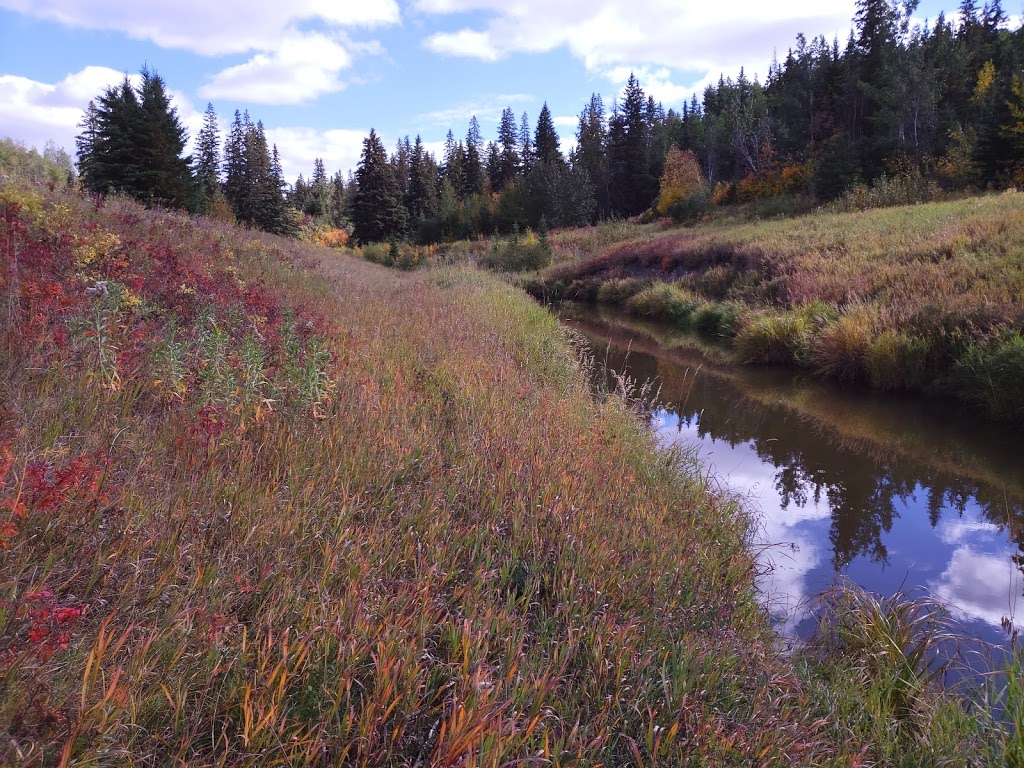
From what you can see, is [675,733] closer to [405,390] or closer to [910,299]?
[405,390]

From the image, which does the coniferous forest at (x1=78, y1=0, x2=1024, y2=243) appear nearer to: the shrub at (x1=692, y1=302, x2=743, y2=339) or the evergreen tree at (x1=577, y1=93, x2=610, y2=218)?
the evergreen tree at (x1=577, y1=93, x2=610, y2=218)

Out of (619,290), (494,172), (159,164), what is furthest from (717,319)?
(494,172)

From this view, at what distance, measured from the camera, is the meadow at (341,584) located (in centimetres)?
159

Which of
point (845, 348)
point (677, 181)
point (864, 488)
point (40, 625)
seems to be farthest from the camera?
point (677, 181)

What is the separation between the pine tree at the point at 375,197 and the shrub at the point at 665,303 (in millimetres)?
37839

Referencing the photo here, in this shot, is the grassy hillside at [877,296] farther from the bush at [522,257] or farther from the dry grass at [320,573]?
the bush at [522,257]

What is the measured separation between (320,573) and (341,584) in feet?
0.31

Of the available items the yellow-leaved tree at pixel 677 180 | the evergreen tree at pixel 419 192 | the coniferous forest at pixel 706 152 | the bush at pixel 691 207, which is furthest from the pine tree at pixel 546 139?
the bush at pixel 691 207

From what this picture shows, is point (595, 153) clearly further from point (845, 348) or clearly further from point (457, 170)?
point (845, 348)

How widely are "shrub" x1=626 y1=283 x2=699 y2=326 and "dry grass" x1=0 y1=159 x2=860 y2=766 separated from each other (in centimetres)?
1260

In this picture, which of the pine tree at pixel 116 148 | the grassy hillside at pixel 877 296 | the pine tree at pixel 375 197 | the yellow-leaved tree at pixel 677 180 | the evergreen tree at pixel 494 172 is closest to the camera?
the grassy hillside at pixel 877 296

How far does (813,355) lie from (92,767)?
10879 mm

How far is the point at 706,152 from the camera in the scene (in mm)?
57031

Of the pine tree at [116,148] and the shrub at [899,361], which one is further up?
the pine tree at [116,148]
